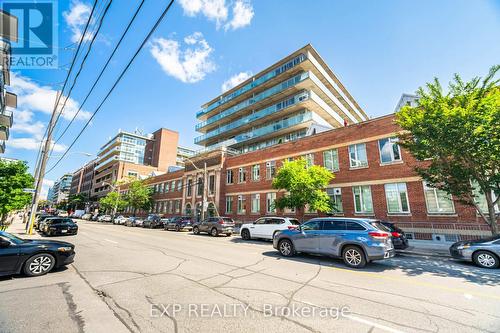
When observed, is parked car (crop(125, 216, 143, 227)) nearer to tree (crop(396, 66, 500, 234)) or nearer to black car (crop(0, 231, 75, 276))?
black car (crop(0, 231, 75, 276))

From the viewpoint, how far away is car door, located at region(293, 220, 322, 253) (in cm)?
912

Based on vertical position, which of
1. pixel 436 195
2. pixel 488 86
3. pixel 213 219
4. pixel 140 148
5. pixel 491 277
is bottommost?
pixel 491 277

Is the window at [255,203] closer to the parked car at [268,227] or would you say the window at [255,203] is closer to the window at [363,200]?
the parked car at [268,227]

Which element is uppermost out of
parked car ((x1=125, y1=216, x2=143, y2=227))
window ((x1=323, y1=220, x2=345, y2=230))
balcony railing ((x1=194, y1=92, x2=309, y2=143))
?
balcony railing ((x1=194, y1=92, x2=309, y2=143))

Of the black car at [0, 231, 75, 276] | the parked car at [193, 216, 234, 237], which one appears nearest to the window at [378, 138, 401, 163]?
the parked car at [193, 216, 234, 237]

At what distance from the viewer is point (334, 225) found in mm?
8898

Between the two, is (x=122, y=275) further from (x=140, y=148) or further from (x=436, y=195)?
(x=140, y=148)

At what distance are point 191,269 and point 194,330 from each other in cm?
400

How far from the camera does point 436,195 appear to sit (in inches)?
594

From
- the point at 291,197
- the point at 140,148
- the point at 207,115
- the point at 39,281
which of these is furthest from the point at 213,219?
the point at 140,148

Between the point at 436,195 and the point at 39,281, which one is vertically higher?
the point at 436,195

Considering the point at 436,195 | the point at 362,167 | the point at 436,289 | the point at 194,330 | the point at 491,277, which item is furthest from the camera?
the point at 362,167

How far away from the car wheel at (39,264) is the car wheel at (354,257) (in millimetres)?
9705

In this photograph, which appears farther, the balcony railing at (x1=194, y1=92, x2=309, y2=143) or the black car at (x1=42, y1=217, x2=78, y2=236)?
the balcony railing at (x1=194, y1=92, x2=309, y2=143)
